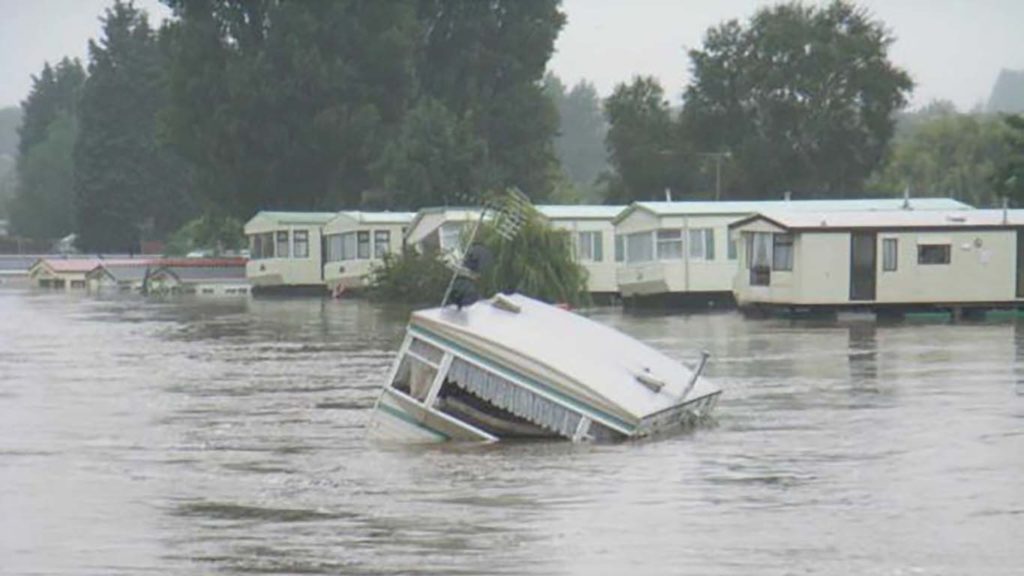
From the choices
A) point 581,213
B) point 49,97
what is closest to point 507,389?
point 581,213

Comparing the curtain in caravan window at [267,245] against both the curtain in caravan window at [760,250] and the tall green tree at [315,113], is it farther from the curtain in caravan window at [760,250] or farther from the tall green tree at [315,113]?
the curtain in caravan window at [760,250]

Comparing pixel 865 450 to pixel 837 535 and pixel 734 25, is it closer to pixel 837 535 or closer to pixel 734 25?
pixel 837 535

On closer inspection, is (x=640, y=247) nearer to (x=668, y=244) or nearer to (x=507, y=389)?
(x=668, y=244)

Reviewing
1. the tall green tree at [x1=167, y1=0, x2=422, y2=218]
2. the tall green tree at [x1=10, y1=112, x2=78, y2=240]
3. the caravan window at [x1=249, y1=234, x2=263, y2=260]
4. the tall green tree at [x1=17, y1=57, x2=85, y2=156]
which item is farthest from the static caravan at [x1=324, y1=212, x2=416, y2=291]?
the tall green tree at [x1=17, y1=57, x2=85, y2=156]

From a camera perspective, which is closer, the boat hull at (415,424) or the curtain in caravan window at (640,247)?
the boat hull at (415,424)

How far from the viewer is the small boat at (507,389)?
23141mm

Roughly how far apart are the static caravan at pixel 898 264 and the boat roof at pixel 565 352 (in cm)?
2748

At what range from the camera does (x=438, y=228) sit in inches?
2677

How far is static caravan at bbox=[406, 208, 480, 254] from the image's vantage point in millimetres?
67375

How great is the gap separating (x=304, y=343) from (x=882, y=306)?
16.1 metres

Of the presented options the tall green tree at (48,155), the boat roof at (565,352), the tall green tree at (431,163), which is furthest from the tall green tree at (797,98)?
the tall green tree at (48,155)

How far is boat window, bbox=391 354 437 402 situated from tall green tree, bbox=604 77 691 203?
6162 centimetres

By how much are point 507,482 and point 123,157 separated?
9847cm

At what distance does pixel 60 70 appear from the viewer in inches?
6658
